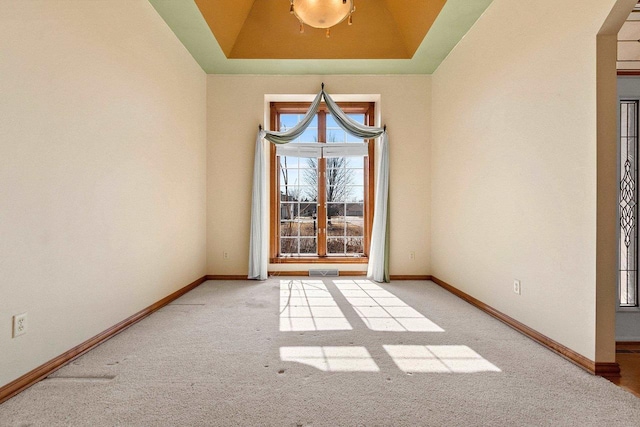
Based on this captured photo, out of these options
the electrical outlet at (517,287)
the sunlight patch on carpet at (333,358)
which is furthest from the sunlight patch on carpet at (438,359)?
the electrical outlet at (517,287)

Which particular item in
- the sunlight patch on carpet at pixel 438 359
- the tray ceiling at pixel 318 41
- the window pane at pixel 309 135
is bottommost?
the sunlight patch on carpet at pixel 438 359

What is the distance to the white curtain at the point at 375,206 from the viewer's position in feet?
13.6

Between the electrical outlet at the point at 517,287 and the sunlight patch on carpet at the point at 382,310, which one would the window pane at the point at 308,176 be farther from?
the electrical outlet at the point at 517,287

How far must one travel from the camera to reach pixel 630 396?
61.3 inches

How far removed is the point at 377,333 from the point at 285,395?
105 centimetres

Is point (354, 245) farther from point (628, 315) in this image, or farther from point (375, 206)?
point (628, 315)

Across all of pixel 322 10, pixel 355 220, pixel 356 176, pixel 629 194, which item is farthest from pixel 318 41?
pixel 629 194

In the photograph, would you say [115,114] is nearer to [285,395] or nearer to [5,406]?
[5,406]

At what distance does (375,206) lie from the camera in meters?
4.26

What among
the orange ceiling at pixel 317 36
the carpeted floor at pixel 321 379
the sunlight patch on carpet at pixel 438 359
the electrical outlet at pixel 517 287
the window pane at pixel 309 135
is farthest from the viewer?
the window pane at pixel 309 135

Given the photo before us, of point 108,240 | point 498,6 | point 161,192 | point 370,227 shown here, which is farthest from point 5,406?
point 498,6

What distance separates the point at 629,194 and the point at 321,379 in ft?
8.62

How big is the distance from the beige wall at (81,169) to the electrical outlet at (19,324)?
0.03 m

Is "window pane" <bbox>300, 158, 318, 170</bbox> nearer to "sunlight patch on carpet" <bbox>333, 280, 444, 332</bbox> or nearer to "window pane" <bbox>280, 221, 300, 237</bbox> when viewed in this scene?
"window pane" <bbox>280, 221, 300, 237</bbox>
